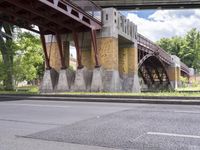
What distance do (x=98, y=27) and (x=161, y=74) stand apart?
143ft

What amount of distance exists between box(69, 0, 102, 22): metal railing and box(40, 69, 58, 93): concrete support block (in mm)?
5642

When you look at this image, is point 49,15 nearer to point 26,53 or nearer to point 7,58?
point 26,53

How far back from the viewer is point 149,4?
49.9 meters

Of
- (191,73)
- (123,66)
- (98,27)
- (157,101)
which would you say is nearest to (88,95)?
(157,101)

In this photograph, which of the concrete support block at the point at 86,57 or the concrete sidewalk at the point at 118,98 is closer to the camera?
the concrete sidewalk at the point at 118,98

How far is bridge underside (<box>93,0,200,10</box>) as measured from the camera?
161ft

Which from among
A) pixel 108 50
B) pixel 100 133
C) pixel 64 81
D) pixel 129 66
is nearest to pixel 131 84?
pixel 129 66

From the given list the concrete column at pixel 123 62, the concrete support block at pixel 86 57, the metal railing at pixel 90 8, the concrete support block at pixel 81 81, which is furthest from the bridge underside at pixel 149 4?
the concrete support block at pixel 81 81

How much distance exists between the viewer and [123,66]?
114ft

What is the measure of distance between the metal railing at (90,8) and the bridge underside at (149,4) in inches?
892

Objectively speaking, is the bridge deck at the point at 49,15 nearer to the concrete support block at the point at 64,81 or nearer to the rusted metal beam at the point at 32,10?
the rusted metal beam at the point at 32,10

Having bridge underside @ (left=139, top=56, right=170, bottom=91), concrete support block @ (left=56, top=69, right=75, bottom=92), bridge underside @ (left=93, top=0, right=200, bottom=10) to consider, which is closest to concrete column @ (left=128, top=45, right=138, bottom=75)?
concrete support block @ (left=56, top=69, right=75, bottom=92)

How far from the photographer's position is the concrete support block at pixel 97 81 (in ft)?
86.0

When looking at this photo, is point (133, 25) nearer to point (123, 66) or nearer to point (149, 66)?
point (123, 66)
